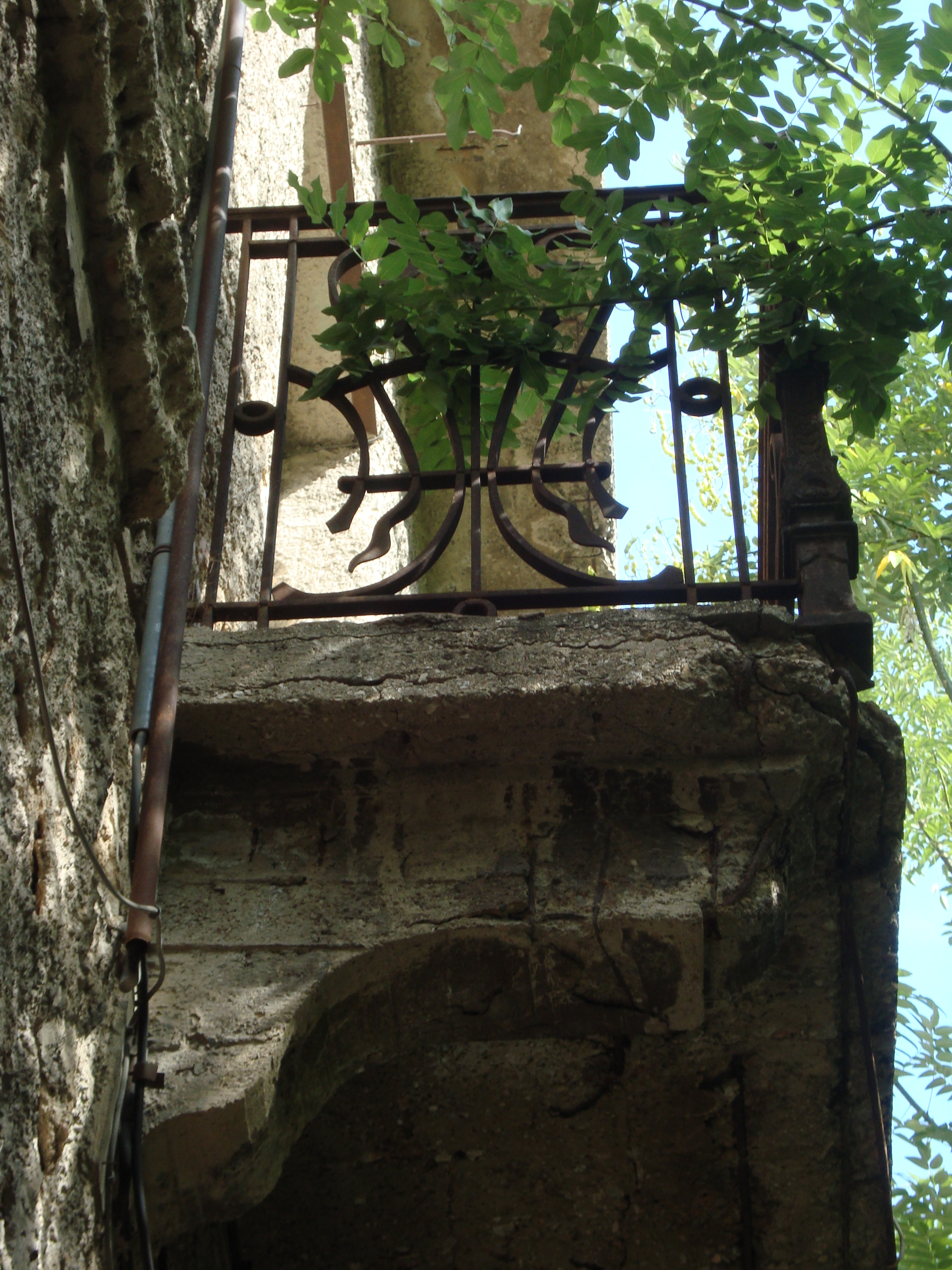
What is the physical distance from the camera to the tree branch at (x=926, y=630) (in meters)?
4.55

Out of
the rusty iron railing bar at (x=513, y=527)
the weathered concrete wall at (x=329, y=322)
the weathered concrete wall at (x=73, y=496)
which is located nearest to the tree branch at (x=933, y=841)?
the weathered concrete wall at (x=329, y=322)

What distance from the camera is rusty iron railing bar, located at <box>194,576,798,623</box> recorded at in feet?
7.64

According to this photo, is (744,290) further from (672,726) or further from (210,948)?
(210,948)

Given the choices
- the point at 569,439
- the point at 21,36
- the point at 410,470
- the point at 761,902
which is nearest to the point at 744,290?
the point at 410,470

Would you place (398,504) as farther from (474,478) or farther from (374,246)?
(374,246)

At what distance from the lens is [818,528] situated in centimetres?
231

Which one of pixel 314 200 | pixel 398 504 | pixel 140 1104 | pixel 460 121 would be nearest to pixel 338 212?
pixel 314 200

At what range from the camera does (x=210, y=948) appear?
6.08 feet

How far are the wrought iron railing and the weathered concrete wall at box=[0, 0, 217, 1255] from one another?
24.3 inches

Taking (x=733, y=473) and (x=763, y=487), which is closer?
(x=733, y=473)


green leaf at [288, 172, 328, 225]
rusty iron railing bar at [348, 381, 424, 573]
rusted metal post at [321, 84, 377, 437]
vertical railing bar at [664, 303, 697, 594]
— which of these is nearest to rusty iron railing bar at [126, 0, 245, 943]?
green leaf at [288, 172, 328, 225]

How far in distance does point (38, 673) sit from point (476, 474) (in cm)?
129

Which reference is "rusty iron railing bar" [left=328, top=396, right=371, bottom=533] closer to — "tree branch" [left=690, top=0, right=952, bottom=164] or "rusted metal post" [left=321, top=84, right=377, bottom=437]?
"tree branch" [left=690, top=0, right=952, bottom=164]

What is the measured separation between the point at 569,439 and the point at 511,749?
3964mm
